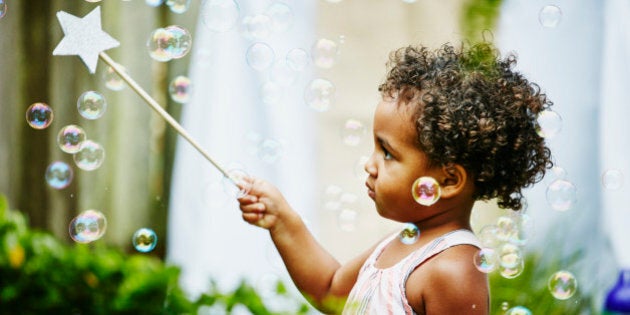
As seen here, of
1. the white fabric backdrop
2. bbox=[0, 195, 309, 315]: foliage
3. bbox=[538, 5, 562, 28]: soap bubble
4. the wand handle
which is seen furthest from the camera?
the white fabric backdrop

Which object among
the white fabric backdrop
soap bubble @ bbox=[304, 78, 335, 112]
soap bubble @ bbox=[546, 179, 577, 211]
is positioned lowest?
the white fabric backdrop

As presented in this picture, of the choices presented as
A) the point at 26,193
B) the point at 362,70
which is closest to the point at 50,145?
the point at 26,193

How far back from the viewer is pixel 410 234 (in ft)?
8.02

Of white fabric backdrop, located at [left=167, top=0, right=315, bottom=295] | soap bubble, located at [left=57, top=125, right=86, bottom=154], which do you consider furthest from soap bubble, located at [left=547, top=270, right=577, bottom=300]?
white fabric backdrop, located at [left=167, top=0, right=315, bottom=295]

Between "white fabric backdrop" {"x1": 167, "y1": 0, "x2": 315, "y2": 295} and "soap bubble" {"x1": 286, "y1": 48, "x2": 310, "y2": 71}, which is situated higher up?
"soap bubble" {"x1": 286, "y1": 48, "x2": 310, "y2": 71}

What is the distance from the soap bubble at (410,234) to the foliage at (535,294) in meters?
2.03

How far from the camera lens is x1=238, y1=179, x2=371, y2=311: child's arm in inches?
102

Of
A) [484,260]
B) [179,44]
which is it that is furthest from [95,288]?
[179,44]

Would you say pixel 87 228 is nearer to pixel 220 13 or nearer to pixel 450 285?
pixel 220 13

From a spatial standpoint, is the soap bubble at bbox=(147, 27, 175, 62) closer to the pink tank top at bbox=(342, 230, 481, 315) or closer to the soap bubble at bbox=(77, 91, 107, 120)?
the soap bubble at bbox=(77, 91, 107, 120)

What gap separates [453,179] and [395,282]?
11.3 inches

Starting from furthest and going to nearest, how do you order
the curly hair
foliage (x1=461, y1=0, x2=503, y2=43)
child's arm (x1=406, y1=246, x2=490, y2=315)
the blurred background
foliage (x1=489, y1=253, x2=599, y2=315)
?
foliage (x1=461, y1=0, x2=503, y2=43) → the blurred background → foliage (x1=489, y1=253, x2=599, y2=315) → the curly hair → child's arm (x1=406, y1=246, x2=490, y2=315)

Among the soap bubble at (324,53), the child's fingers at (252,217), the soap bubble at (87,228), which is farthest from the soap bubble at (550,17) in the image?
the soap bubble at (87,228)

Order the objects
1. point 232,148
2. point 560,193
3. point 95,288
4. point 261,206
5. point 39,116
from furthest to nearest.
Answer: point 232,148, point 39,116, point 560,193, point 261,206, point 95,288
